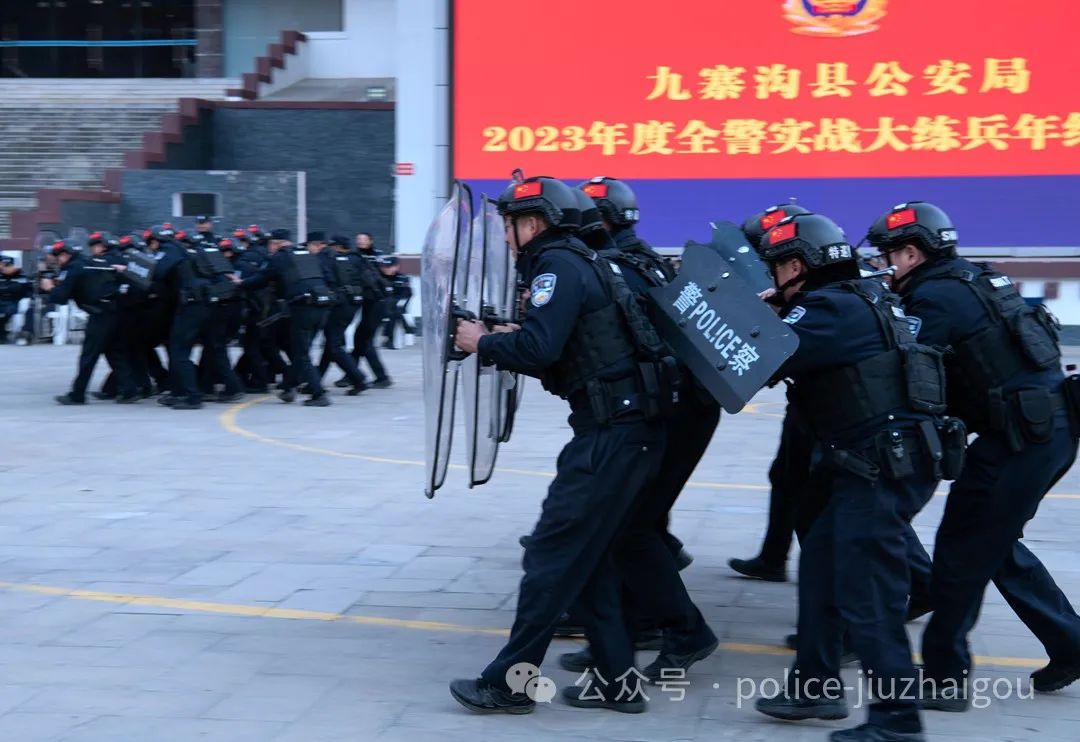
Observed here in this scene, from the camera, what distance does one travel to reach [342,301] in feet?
46.1

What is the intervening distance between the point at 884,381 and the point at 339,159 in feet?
73.4

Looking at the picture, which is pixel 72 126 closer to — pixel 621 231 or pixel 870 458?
pixel 621 231

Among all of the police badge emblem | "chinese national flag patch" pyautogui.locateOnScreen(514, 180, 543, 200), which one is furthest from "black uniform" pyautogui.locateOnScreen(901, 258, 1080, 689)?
the police badge emblem

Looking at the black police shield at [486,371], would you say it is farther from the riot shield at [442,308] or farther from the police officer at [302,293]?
the police officer at [302,293]

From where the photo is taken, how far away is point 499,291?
6.11 metres

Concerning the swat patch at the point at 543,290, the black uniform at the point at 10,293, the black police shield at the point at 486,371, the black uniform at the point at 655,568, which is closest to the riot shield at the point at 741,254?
the black uniform at the point at 655,568

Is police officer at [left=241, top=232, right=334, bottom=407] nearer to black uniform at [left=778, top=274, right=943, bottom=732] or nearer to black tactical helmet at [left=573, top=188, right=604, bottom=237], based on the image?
black tactical helmet at [left=573, top=188, right=604, bottom=237]

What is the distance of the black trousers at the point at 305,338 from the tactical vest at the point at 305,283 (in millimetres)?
98

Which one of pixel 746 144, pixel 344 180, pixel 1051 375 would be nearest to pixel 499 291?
pixel 1051 375

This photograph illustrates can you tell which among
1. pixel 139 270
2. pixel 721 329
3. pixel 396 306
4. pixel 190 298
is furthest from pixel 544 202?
pixel 396 306

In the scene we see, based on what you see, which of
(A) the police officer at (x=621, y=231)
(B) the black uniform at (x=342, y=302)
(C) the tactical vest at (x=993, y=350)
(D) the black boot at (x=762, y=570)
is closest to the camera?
(C) the tactical vest at (x=993, y=350)

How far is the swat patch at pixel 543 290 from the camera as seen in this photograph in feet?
15.5

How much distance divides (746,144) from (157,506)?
1242 centimetres

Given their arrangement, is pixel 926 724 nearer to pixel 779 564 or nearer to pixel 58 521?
pixel 779 564
